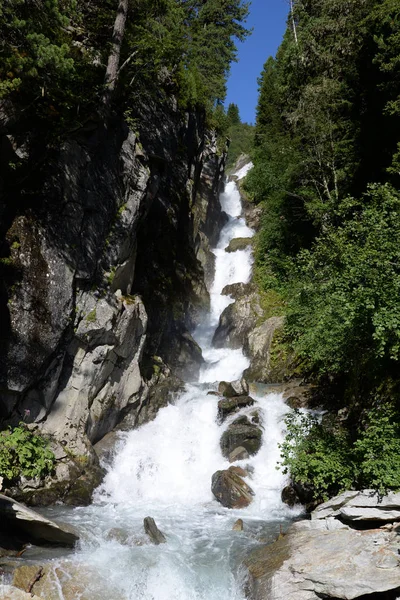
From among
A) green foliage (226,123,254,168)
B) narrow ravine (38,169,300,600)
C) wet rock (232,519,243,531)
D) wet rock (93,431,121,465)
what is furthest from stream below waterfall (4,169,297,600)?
green foliage (226,123,254,168)

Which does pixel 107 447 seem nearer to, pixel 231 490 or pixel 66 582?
pixel 231 490

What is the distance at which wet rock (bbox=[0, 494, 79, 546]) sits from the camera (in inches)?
319

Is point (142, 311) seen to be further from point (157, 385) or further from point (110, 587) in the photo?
point (110, 587)

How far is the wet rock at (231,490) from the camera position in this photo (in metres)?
11.7

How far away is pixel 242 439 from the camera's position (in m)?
14.0

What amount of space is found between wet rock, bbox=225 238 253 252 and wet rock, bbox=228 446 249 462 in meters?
18.7

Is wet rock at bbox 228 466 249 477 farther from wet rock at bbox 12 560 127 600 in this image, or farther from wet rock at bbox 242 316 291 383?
wet rock at bbox 242 316 291 383

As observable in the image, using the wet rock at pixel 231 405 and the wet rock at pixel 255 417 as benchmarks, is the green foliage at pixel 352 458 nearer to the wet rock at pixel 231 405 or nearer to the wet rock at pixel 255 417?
the wet rock at pixel 255 417

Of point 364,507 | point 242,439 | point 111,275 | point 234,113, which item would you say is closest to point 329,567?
point 364,507

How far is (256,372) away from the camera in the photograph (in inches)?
782

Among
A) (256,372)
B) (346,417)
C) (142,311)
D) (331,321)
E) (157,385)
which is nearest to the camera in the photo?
(331,321)

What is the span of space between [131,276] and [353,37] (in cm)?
1712

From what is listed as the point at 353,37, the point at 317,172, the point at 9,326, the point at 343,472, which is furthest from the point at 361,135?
the point at 9,326

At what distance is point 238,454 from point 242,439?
51 cm
